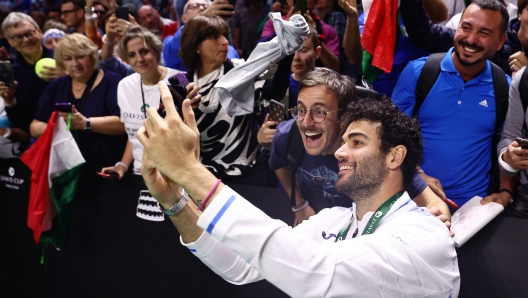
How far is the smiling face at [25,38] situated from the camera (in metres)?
5.73

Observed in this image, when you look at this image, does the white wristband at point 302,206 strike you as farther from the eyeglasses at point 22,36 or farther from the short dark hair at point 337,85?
the eyeglasses at point 22,36

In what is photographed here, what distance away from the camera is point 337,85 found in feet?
11.5

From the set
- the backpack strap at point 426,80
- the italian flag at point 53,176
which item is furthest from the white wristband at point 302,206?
the italian flag at point 53,176

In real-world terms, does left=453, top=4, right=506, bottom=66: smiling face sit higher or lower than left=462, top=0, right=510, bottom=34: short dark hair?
lower

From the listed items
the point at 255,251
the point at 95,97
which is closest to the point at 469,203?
the point at 255,251

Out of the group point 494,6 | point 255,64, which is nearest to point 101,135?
point 255,64

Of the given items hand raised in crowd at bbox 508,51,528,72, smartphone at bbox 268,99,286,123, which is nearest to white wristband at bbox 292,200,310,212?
smartphone at bbox 268,99,286,123

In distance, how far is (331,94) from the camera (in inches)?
138

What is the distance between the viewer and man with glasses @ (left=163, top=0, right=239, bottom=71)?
14.9 ft

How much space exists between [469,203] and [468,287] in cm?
45

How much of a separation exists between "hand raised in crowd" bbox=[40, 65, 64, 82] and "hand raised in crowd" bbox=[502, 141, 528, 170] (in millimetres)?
3711

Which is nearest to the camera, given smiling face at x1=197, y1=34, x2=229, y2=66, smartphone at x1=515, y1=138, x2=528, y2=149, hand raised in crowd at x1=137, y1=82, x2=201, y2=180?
hand raised in crowd at x1=137, y1=82, x2=201, y2=180

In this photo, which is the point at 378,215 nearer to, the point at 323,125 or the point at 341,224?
the point at 341,224

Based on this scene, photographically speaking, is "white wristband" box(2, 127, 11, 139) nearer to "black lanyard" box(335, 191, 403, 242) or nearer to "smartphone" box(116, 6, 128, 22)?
"smartphone" box(116, 6, 128, 22)
